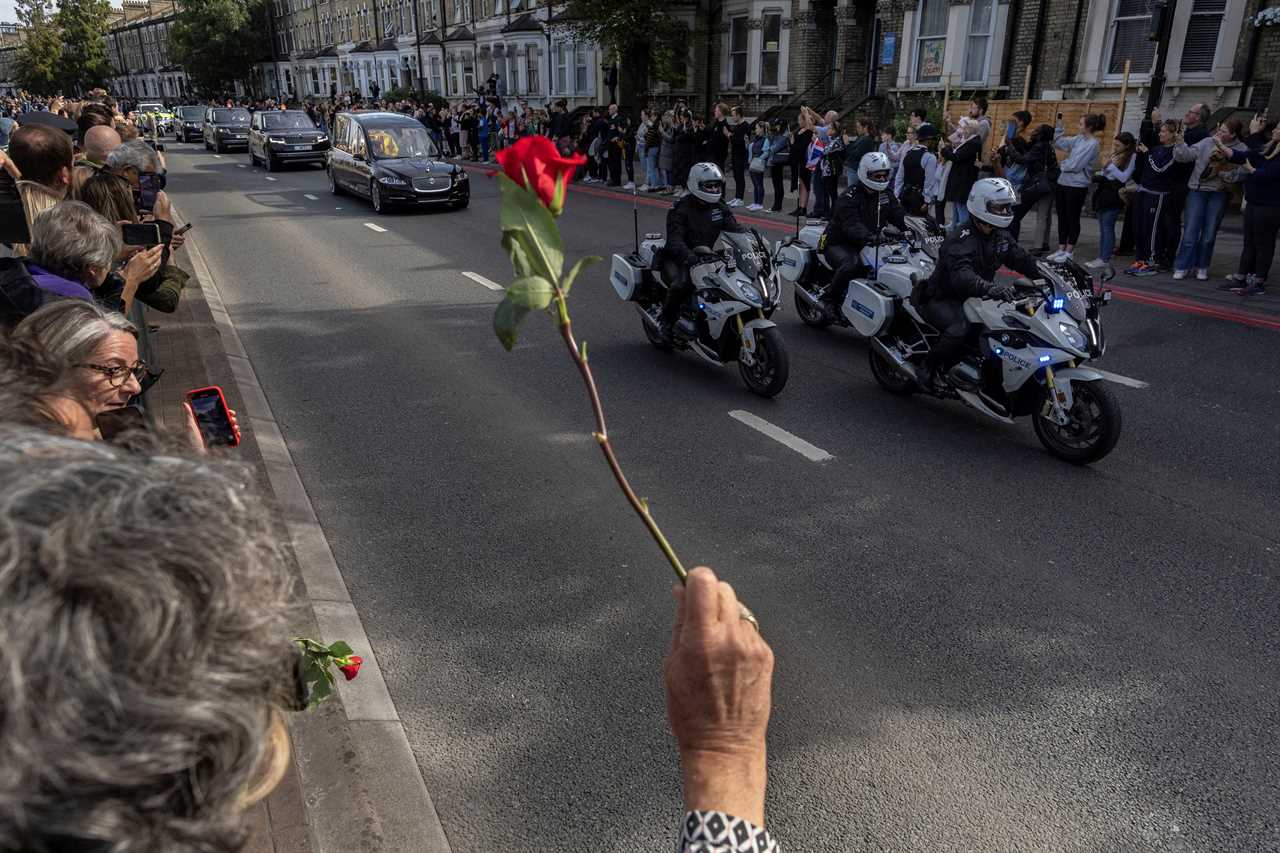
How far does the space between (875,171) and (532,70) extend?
35.5 m

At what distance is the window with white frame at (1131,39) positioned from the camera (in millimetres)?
16891

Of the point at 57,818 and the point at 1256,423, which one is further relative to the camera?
the point at 1256,423

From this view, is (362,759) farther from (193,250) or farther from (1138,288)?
(193,250)

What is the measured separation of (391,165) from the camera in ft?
57.1

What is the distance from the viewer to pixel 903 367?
22.4 feet

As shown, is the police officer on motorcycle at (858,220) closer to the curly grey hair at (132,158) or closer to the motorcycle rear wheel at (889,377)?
the motorcycle rear wheel at (889,377)

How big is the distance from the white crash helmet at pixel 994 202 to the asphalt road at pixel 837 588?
4.57 feet

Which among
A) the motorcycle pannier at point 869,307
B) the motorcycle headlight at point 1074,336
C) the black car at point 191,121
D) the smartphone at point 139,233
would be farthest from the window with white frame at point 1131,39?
the black car at point 191,121

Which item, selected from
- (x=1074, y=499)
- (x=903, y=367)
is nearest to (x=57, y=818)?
(x=1074, y=499)

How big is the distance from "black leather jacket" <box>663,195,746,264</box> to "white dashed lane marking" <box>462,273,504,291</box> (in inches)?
141

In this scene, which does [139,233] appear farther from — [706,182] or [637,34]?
[637,34]

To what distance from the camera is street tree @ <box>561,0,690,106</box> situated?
24.9m

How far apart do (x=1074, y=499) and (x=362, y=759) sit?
3.97 m

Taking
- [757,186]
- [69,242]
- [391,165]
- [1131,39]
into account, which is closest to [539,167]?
[69,242]
